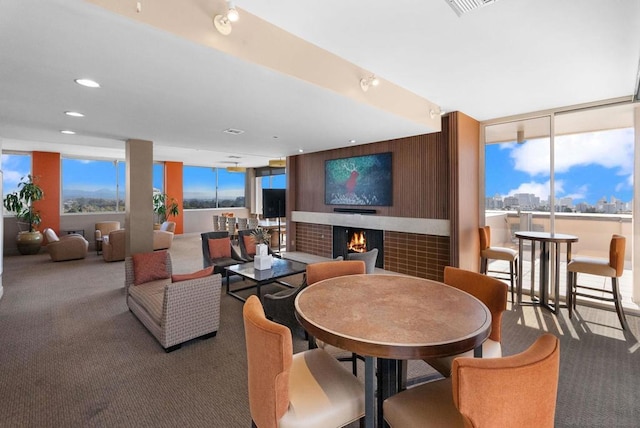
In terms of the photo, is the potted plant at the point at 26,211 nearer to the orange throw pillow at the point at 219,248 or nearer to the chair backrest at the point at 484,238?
the orange throw pillow at the point at 219,248

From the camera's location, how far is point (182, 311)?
2.81 m

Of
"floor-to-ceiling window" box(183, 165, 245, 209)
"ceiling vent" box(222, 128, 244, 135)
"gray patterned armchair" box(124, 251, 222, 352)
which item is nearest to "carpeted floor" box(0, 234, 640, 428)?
"gray patterned armchair" box(124, 251, 222, 352)

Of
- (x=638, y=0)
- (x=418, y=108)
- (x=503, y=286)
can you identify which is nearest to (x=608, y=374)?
(x=503, y=286)

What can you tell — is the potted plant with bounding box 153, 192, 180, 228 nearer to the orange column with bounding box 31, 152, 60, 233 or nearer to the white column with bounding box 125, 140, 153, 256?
the orange column with bounding box 31, 152, 60, 233

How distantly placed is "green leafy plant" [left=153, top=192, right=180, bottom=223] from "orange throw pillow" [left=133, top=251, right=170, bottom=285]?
248 inches

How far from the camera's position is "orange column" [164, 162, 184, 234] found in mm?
10219

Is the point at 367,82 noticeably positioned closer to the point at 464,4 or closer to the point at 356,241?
the point at 464,4

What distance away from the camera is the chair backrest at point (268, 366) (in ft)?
4.00

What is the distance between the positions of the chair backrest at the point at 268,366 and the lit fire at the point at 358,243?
15.5 feet

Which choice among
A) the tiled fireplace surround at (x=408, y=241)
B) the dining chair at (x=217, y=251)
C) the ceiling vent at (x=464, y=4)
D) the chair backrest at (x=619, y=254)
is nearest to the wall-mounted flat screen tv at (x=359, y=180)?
the tiled fireplace surround at (x=408, y=241)

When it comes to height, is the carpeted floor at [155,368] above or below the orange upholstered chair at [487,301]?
below

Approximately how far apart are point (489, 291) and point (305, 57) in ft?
7.63

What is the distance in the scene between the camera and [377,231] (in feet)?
18.5

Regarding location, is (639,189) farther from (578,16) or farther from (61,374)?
(61,374)
